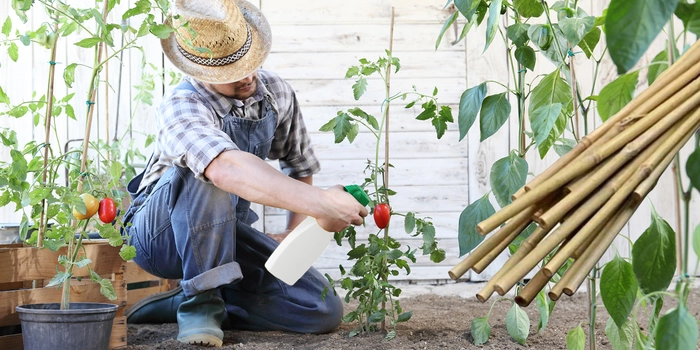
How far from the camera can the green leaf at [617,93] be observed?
2.55ft

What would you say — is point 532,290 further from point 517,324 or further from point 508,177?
point 517,324

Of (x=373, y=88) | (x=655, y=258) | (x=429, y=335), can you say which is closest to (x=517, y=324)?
(x=429, y=335)

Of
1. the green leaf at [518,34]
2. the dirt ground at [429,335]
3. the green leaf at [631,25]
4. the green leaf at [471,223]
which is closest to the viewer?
the green leaf at [631,25]

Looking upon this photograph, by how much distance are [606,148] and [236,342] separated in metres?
1.44

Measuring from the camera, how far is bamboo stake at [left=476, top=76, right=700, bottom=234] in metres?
0.54

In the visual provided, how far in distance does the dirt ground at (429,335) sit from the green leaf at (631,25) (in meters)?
1.19

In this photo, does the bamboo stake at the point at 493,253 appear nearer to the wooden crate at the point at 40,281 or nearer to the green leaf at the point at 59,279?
the green leaf at the point at 59,279

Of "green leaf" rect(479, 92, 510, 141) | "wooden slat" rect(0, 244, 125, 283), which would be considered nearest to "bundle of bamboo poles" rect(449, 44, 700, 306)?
"green leaf" rect(479, 92, 510, 141)

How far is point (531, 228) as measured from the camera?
46.4 inches

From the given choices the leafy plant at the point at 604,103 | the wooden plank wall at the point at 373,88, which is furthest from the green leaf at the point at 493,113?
the wooden plank wall at the point at 373,88

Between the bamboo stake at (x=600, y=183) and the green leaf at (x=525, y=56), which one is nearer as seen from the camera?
the bamboo stake at (x=600, y=183)

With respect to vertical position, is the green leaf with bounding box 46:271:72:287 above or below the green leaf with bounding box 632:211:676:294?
below

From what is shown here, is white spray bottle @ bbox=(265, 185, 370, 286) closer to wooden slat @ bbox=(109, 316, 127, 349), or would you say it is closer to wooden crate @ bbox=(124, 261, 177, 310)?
wooden slat @ bbox=(109, 316, 127, 349)

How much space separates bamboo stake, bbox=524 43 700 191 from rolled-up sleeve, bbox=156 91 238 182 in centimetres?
108
